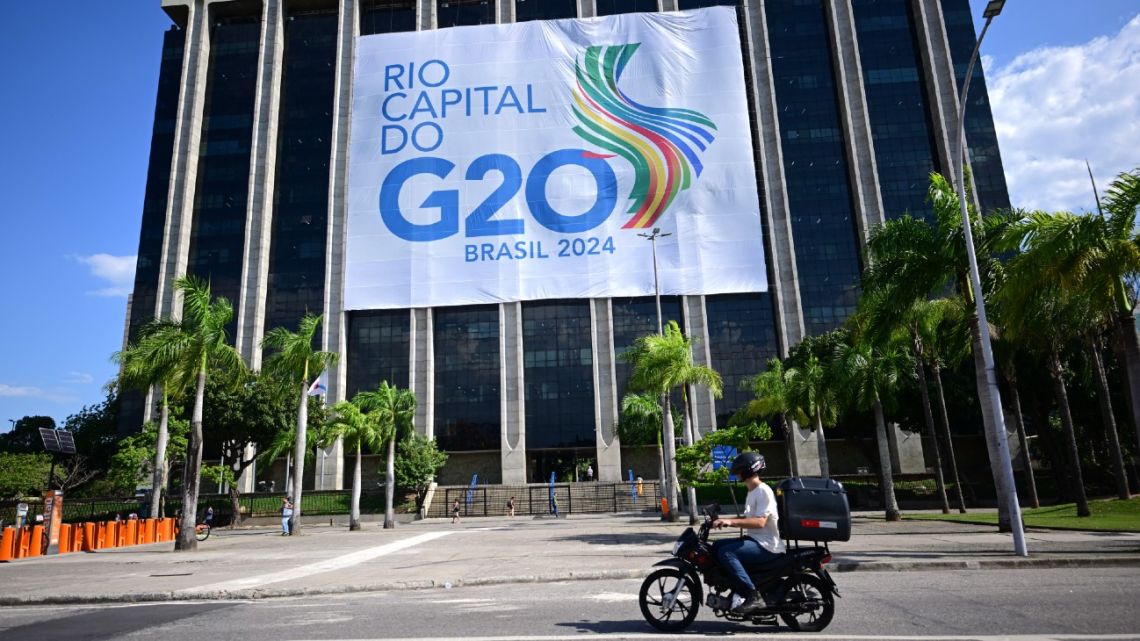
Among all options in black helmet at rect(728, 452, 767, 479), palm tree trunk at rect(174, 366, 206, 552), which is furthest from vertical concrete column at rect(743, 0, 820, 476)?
black helmet at rect(728, 452, 767, 479)

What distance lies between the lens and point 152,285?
205ft

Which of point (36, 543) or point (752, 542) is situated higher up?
point (752, 542)

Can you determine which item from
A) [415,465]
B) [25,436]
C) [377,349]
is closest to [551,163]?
[377,349]

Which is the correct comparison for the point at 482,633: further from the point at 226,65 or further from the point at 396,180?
the point at 226,65

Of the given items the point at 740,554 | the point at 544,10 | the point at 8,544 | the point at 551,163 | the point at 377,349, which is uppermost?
the point at 544,10

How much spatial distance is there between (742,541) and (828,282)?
55.7m

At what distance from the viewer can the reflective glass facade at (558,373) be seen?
5784cm

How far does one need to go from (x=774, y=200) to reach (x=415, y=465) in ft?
128

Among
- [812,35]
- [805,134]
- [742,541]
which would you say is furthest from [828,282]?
[742,541]

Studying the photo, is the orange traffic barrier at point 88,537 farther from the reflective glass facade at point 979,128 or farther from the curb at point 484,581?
the reflective glass facade at point 979,128

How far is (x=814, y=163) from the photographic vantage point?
6153 centimetres

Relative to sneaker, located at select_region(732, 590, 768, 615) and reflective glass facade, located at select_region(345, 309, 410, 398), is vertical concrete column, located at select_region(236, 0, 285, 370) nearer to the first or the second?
reflective glass facade, located at select_region(345, 309, 410, 398)

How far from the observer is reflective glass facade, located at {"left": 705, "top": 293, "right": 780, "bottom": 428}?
5700 centimetres

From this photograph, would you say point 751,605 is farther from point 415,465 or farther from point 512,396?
point 512,396
